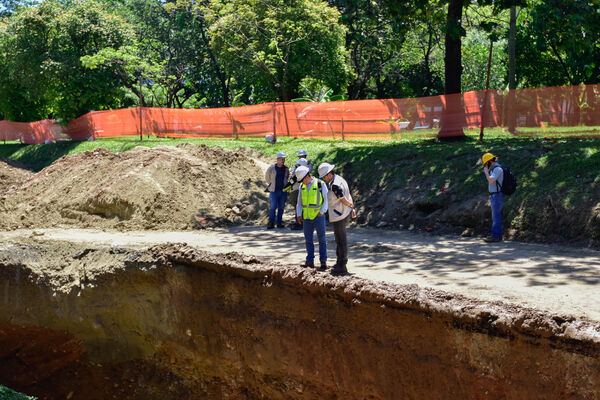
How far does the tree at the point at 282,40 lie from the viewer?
26.2 m

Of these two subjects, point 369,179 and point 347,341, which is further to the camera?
point 369,179

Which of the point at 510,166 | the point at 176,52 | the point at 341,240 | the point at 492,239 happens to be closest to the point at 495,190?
the point at 492,239

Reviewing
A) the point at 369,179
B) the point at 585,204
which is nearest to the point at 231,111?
the point at 369,179

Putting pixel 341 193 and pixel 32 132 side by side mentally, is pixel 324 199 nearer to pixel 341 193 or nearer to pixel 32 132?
pixel 341 193

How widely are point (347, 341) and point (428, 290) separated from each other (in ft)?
4.39

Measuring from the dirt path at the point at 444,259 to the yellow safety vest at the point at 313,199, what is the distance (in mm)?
1210

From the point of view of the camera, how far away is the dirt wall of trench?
6.79 meters

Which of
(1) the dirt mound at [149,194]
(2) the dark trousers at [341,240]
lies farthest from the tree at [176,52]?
(2) the dark trousers at [341,240]

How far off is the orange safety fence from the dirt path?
Answer: 6.01 meters

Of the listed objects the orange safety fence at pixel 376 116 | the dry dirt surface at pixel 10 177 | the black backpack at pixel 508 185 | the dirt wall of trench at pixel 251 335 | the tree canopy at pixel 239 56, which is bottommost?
the dirt wall of trench at pixel 251 335

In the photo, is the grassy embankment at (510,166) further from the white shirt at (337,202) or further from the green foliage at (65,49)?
the green foliage at (65,49)

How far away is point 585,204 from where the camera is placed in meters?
11.2

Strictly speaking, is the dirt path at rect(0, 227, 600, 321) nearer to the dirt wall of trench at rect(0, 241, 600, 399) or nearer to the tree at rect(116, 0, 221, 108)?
the dirt wall of trench at rect(0, 241, 600, 399)

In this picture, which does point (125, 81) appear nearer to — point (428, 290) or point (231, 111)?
point (231, 111)
